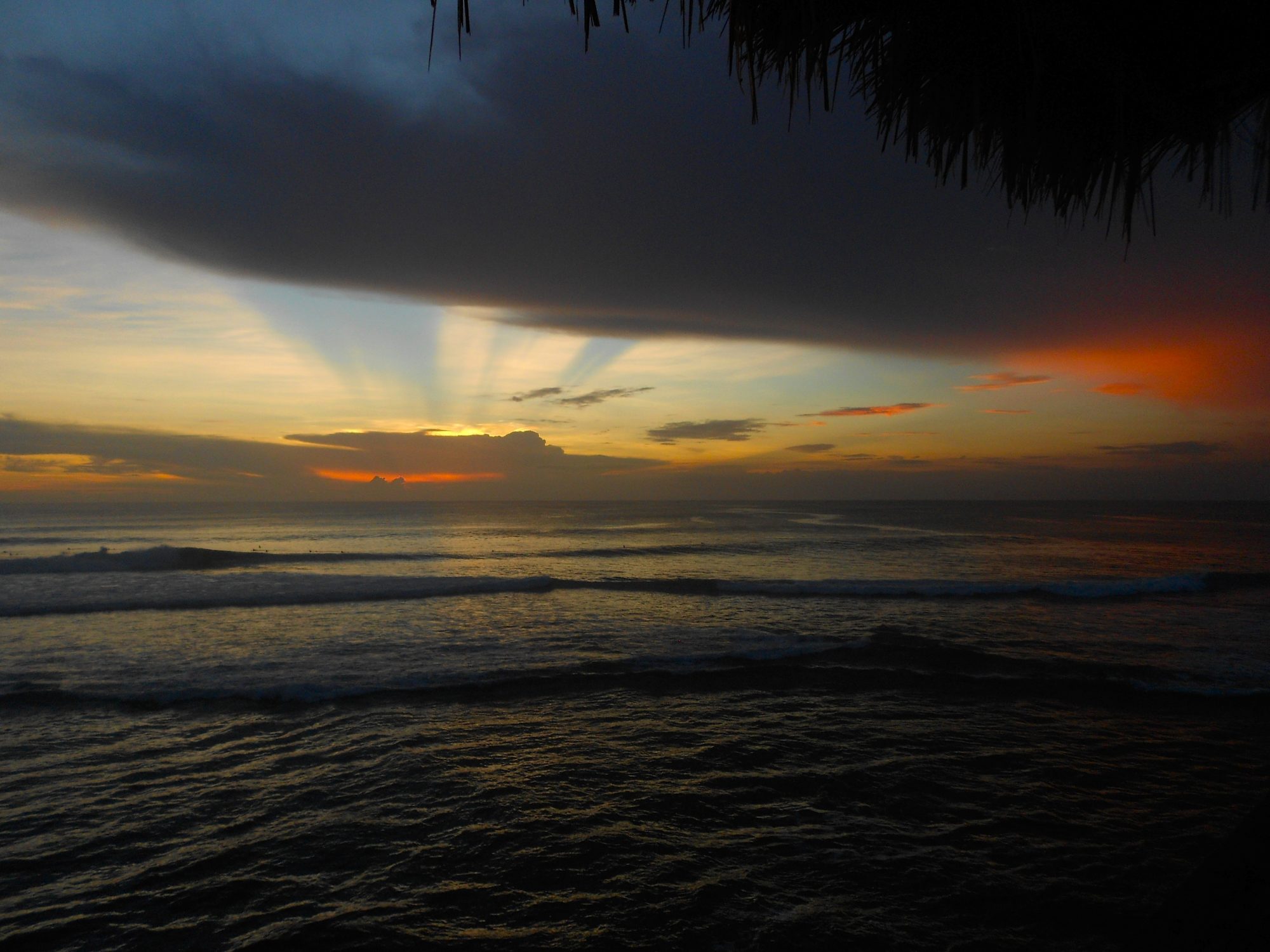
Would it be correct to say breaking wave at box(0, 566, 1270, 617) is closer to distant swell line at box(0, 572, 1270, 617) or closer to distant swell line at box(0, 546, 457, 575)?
distant swell line at box(0, 572, 1270, 617)

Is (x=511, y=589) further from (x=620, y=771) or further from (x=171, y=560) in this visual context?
(x=171, y=560)

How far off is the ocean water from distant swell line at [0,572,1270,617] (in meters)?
1.08

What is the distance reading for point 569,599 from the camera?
2156cm

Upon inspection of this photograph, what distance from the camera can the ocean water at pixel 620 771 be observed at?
495 centimetres

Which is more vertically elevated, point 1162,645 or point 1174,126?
point 1174,126

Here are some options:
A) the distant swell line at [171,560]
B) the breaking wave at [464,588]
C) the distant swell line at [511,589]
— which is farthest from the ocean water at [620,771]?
the distant swell line at [171,560]

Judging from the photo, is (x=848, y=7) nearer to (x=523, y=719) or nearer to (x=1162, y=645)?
(x=523, y=719)

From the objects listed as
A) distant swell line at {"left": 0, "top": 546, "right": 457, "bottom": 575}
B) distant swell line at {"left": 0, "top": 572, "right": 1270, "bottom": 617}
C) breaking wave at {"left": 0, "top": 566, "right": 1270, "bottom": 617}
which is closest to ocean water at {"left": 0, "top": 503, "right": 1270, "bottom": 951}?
distant swell line at {"left": 0, "top": 572, "right": 1270, "bottom": 617}

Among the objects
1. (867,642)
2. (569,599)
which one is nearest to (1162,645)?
(867,642)

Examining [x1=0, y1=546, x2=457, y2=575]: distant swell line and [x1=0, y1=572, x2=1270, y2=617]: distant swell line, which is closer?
[x1=0, y1=572, x2=1270, y2=617]: distant swell line

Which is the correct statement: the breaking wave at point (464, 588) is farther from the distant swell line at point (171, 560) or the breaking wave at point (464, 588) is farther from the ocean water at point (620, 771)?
the distant swell line at point (171, 560)

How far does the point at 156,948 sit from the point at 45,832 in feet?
8.82

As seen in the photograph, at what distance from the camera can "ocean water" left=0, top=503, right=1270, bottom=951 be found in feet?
16.3

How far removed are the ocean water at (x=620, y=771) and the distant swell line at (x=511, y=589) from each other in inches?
42.7
